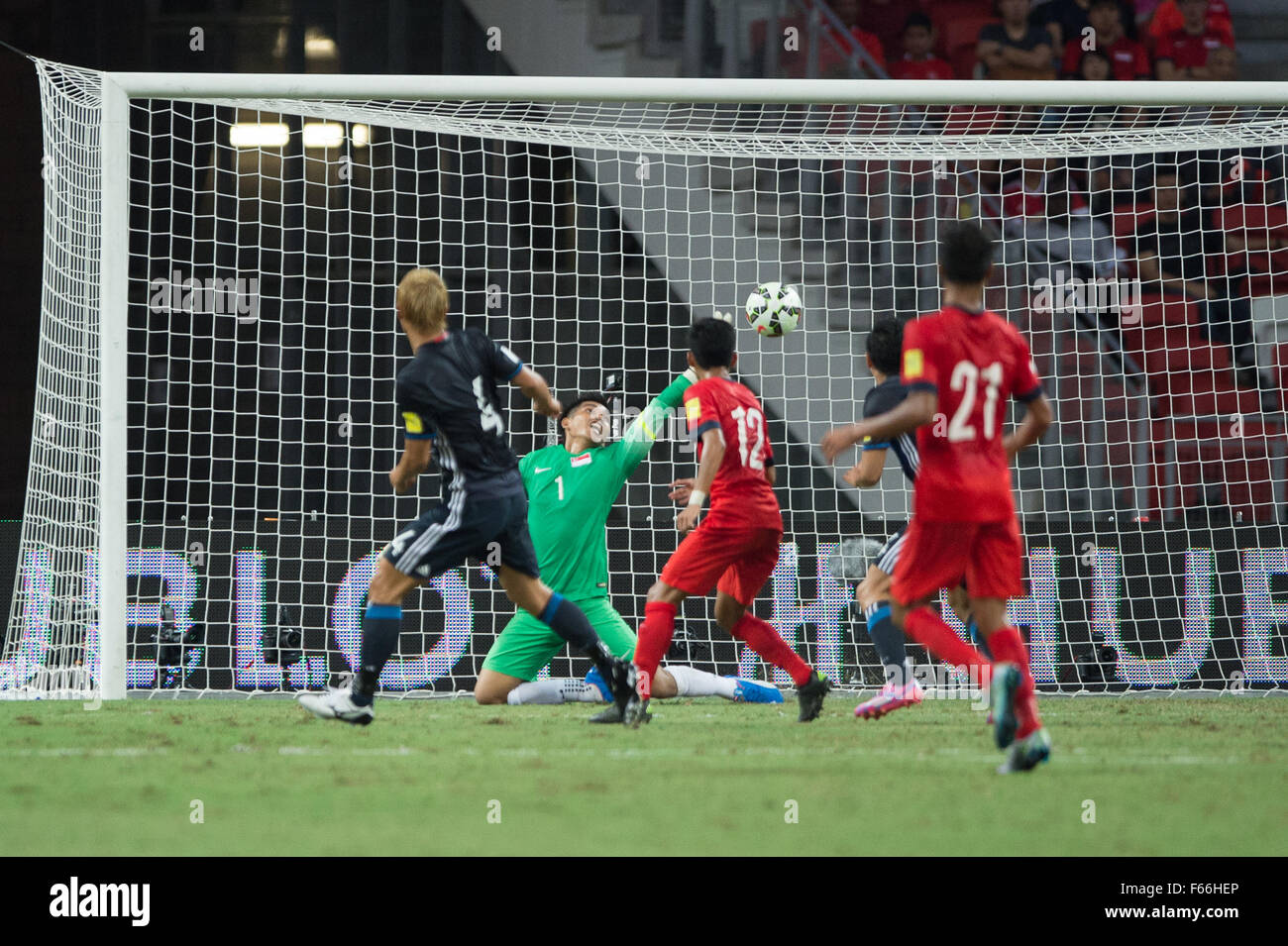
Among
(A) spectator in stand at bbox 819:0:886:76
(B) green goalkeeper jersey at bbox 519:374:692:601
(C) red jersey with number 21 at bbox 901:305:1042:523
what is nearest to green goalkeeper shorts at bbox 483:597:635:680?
(B) green goalkeeper jersey at bbox 519:374:692:601

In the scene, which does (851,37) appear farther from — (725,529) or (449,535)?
(449,535)

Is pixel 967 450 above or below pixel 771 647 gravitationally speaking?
above

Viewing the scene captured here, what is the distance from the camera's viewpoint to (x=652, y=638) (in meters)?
5.78

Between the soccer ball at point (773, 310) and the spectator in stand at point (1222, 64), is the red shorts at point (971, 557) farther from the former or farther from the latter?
the spectator in stand at point (1222, 64)

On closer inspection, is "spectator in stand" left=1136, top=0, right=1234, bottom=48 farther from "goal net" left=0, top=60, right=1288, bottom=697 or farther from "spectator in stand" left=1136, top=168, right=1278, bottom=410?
"spectator in stand" left=1136, top=168, right=1278, bottom=410

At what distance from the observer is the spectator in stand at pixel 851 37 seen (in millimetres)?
11047

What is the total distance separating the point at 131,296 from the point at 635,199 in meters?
3.58

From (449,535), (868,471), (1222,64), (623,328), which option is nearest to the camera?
(449,535)

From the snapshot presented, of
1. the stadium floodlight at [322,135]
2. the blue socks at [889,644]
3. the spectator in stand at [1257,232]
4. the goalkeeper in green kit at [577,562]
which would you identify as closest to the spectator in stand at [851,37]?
the spectator in stand at [1257,232]

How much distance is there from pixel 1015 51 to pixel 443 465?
8.10 m

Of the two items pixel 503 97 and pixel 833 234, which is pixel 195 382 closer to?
pixel 503 97

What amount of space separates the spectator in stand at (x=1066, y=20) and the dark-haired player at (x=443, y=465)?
8.21 metres

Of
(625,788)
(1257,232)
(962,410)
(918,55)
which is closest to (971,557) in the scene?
(962,410)
